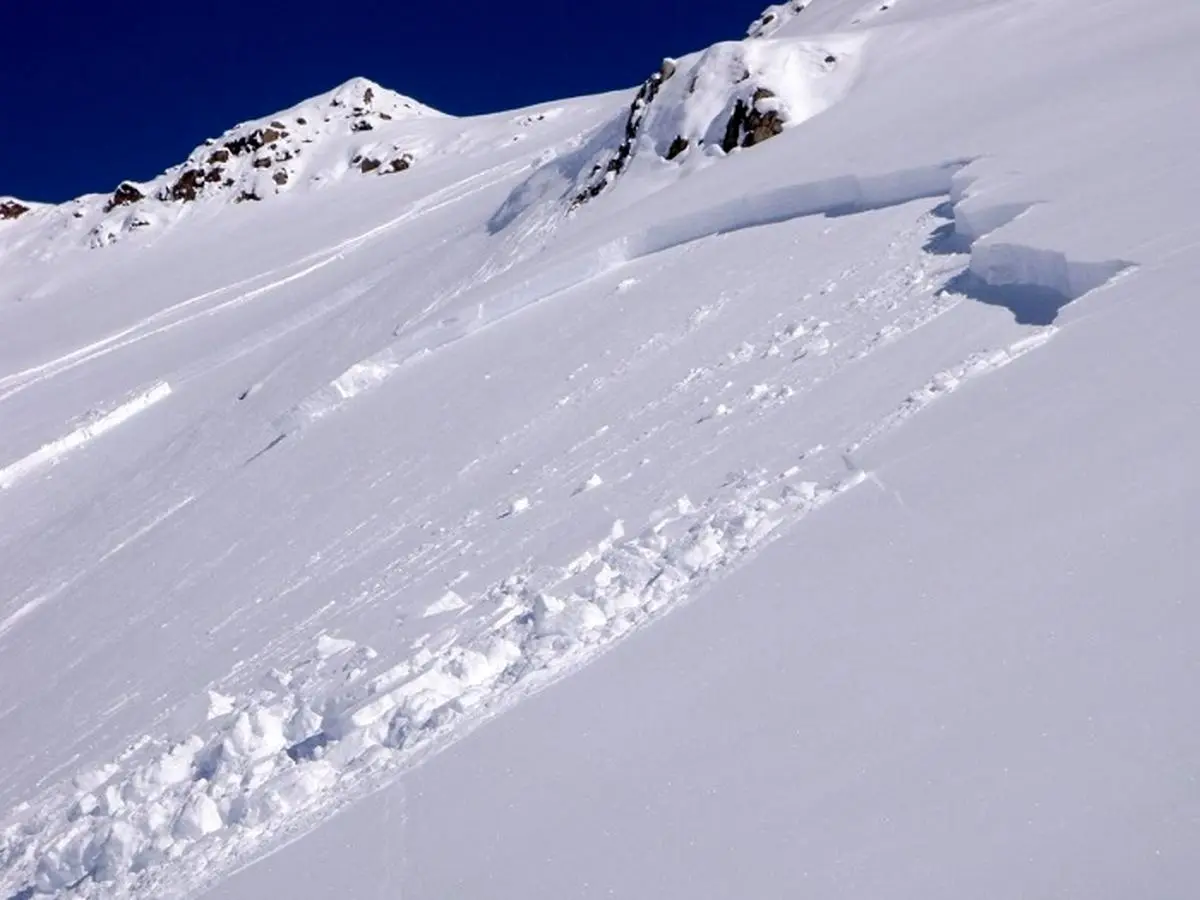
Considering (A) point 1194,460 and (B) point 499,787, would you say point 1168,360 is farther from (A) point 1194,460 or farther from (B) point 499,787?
(B) point 499,787

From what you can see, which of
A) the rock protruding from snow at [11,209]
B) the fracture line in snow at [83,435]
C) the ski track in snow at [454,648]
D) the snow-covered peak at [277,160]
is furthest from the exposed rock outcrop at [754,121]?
the rock protruding from snow at [11,209]

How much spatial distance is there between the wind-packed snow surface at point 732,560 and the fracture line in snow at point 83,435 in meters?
6.46

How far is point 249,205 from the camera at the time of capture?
6147cm

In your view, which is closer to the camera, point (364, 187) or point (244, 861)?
point (244, 861)

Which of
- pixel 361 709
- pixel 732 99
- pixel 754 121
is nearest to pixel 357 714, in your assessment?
pixel 361 709

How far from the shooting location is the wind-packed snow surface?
12.7 ft

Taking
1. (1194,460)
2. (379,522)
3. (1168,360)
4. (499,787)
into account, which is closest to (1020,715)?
(1194,460)

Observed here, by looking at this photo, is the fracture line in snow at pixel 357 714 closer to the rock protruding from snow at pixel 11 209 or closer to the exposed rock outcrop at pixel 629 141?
the exposed rock outcrop at pixel 629 141

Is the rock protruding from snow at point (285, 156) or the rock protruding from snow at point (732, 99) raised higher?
the rock protruding from snow at point (285, 156)

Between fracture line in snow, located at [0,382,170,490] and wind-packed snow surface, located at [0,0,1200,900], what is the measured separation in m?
6.46

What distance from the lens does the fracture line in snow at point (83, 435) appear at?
24.1 m

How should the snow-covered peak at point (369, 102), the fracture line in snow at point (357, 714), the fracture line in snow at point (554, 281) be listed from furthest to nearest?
1. the snow-covered peak at point (369, 102)
2. the fracture line in snow at point (554, 281)
3. the fracture line in snow at point (357, 714)

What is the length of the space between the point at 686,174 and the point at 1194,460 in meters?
14.9

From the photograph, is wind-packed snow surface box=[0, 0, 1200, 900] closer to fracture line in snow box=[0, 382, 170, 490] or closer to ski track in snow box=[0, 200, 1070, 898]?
ski track in snow box=[0, 200, 1070, 898]
